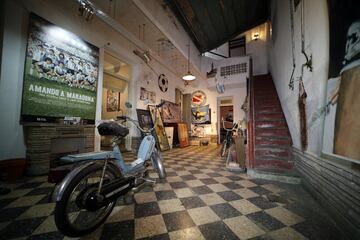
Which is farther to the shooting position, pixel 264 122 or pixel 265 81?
pixel 265 81

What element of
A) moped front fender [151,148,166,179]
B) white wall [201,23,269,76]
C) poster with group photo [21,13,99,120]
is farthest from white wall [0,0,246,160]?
white wall [201,23,269,76]

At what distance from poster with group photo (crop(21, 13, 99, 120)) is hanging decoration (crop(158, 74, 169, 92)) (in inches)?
110

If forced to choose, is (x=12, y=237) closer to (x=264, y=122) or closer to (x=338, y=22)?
(x=338, y=22)

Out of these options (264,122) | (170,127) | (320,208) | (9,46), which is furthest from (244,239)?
(170,127)

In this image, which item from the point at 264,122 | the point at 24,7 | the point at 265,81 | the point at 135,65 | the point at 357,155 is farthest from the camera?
the point at 265,81

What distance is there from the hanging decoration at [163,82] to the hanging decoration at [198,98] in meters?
2.48

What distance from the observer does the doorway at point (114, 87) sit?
15.3 feet

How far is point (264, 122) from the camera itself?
3.44m

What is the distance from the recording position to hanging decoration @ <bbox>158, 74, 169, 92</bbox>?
6008 millimetres

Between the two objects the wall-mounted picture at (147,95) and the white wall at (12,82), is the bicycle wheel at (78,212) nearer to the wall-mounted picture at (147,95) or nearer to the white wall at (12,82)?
the white wall at (12,82)

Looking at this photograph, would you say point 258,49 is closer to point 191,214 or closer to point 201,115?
point 201,115

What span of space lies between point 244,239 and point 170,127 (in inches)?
191

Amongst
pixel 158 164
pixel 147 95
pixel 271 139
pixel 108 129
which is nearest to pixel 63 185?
pixel 108 129

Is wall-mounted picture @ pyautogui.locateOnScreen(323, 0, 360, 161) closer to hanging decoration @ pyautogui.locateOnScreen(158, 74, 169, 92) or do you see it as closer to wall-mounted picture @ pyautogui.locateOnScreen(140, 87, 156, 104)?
wall-mounted picture @ pyautogui.locateOnScreen(140, 87, 156, 104)
